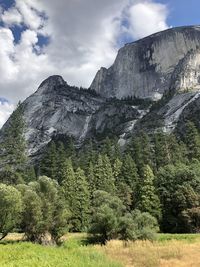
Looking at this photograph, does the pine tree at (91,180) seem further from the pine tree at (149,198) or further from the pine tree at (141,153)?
the pine tree at (149,198)

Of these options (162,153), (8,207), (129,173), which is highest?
(162,153)

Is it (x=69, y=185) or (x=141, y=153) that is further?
(x=141, y=153)

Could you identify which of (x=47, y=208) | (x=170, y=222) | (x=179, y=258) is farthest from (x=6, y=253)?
(x=170, y=222)

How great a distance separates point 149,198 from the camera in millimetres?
74625

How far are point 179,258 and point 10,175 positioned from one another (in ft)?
168

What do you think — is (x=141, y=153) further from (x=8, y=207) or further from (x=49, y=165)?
(x=8, y=207)

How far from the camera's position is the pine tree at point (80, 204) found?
75688 mm

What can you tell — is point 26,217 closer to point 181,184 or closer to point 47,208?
point 47,208

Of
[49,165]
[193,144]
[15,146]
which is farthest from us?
[49,165]

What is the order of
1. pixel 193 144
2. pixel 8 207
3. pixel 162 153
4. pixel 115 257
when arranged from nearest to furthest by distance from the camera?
pixel 115 257 → pixel 8 207 → pixel 162 153 → pixel 193 144

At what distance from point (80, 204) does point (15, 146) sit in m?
18.4

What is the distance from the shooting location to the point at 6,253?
35.8 meters

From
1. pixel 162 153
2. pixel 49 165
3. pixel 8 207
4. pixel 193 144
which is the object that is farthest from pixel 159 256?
pixel 49 165

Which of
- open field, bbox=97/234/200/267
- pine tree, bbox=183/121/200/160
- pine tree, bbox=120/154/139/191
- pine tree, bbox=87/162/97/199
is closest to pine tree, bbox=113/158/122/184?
pine tree, bbox=120/154/139/191
